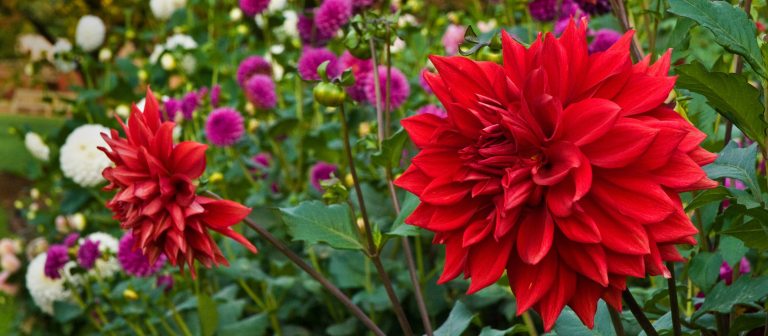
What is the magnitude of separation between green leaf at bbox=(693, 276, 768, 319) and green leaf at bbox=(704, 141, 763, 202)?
0.26 feet

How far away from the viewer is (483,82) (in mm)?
600

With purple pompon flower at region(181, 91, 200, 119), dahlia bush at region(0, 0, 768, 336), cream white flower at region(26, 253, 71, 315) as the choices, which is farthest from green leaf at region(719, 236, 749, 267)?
cream white flower at region(26, 253, 71, 315)

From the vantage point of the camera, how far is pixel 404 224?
0.93m

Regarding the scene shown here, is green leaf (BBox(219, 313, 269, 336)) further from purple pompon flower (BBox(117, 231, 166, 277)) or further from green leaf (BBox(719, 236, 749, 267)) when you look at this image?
green leaf (BBox(719, 236, 749, 267))

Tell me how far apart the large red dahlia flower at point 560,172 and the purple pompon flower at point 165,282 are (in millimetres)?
1228

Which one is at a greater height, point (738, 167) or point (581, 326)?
point (738, 167)

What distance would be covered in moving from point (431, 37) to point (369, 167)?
1.16 m

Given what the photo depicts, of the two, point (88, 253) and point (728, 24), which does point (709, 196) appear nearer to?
point (728, 24)

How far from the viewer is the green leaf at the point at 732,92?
2.22ft

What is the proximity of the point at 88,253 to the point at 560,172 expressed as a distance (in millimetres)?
1440

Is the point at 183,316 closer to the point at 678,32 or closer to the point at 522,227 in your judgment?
the point at 678,32

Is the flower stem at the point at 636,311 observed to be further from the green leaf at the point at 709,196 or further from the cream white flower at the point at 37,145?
the cream white flower at the point at 37,145

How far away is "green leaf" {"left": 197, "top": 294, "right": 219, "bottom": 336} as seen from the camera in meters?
1.57

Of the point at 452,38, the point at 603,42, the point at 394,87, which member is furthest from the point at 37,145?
the point at 603,42
